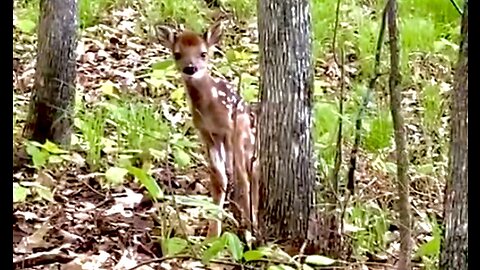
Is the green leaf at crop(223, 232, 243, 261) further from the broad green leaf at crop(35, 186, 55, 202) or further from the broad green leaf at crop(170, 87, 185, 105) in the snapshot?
the broad green leaf at crop(170, 87, 185, 105)

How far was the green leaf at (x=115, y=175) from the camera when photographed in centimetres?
545

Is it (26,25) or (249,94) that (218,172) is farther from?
(26,25)

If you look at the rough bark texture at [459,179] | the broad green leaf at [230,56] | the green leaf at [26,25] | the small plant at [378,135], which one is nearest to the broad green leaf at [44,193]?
the small plant at [378,135]

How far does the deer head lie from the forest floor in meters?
0.13

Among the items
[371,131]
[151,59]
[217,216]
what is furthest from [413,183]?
[151,59]

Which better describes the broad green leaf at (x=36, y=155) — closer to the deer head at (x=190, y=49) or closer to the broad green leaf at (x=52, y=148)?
the broad green leaf at (x=52, y=148)

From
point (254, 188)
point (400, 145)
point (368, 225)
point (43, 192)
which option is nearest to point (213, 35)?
point (254, 188)

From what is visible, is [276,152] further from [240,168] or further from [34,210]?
[34,210]

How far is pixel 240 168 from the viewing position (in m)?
5.51

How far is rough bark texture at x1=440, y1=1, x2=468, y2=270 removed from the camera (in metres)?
2.72

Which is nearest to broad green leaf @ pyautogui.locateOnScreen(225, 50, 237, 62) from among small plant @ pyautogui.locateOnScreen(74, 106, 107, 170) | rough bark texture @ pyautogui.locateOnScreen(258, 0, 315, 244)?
small plant @ pyautogui.locateOnScreen(74, 106, 107, 170)

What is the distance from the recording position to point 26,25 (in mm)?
8164

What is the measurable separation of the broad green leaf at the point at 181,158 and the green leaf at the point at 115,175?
374 mm
